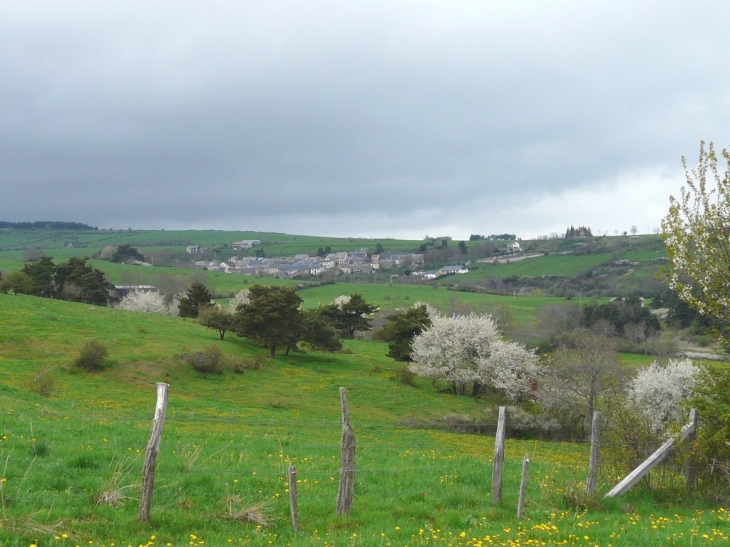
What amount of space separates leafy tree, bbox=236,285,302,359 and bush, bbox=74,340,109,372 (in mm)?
16004

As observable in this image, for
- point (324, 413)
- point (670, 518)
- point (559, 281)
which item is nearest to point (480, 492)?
point (670, 518)

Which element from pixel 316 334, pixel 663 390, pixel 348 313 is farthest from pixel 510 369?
pixel 348 313

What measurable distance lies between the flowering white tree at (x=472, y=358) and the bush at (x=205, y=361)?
17.4 m

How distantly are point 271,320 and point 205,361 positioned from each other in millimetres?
11615

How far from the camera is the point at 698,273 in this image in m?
14.9

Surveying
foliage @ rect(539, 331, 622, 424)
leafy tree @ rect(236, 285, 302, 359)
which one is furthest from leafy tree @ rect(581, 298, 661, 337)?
leafy tree @ rect(236, 285, 302, 359)

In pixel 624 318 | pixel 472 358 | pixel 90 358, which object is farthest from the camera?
pixel 624 318

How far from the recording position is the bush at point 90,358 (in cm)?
4419

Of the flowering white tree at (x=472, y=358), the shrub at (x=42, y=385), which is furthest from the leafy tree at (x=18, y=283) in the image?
the flowering white tree at (x=472, y=358)

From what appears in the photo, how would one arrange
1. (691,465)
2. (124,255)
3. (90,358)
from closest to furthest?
(691,465) → (90,358) → (124,255)

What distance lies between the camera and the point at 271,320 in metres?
59.6

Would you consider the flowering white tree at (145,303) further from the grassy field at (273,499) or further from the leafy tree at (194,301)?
the grassy field at (273,499)

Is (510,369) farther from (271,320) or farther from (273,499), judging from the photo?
(273,499)

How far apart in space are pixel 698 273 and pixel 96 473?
13.4m
